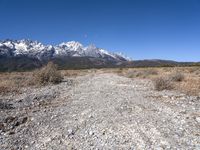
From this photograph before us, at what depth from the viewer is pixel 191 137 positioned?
9.62m

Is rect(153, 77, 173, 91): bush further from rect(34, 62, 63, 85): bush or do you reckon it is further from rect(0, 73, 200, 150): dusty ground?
rect(34, 62, 63, 85): bush

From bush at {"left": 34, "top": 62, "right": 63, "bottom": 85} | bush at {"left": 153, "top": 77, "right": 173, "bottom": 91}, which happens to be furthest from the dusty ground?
bush at {"left": 34, "top": 62, "right": 63, "bottom": 85}

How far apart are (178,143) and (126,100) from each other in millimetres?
8201

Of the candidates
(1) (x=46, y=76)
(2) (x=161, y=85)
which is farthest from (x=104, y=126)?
(1) (x=46, y=76)

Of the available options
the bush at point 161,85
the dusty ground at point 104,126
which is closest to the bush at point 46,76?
the bush at point 161,85

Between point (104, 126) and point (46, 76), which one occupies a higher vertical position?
point (46, 76)

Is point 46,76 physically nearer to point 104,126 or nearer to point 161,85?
point 161,85

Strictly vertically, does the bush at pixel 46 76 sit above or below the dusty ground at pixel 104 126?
above

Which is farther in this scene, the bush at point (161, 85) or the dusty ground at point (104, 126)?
the bush at point (161, 85)

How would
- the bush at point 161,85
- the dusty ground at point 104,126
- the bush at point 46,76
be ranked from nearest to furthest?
the dusty ground at point 104,126 → the bush at point 161,85 → the bush at point 46,76

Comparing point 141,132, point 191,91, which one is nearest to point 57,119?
point 141,132

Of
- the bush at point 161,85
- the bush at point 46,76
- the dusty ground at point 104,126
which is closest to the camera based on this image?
the dusty ground at point 104,126

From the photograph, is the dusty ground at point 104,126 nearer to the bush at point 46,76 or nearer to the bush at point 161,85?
the bush at point 161,85

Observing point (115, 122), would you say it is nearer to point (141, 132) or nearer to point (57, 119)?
point (141, 132)
